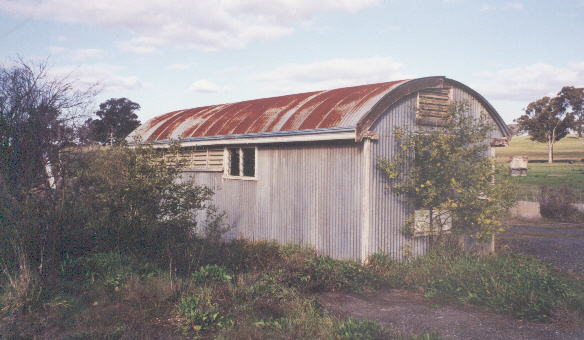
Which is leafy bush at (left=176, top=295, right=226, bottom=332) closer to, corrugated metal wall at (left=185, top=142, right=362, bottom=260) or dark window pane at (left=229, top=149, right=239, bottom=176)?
corrugated metal wall at (left=185, top=142, right=362, bottom=260)

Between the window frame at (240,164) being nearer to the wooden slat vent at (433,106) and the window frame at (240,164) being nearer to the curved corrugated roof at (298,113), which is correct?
the curved corrugated roof at (298,113)

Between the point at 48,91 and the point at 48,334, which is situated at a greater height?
the point at 48,91

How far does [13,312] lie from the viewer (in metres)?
5.19

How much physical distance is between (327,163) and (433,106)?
265 cm

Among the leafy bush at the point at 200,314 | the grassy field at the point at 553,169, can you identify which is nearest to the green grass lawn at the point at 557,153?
the grassy field at the point at 553,169

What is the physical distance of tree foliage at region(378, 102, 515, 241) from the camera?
825cm

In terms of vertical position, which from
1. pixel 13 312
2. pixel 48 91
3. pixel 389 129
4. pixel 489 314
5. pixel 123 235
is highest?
pixel 48 91

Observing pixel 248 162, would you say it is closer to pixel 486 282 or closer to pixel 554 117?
pixel 486 282

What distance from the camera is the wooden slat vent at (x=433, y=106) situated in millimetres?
9062

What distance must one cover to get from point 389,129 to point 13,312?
267 inches

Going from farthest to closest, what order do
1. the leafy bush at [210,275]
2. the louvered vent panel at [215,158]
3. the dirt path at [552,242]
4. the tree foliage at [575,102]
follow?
the tree foliage at [575,102] → the louvered vent panel at [215,158] → the dirt path at [552,242] → the leafy bush at [210,275]

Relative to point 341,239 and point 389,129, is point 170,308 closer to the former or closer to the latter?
point 341,239

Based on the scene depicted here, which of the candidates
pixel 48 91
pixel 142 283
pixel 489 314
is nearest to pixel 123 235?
pixel 142 283

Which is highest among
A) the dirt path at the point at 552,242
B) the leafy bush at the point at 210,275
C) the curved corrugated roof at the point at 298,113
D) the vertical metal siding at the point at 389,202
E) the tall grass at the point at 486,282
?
the curved corrugated roof at the point at 298,113
